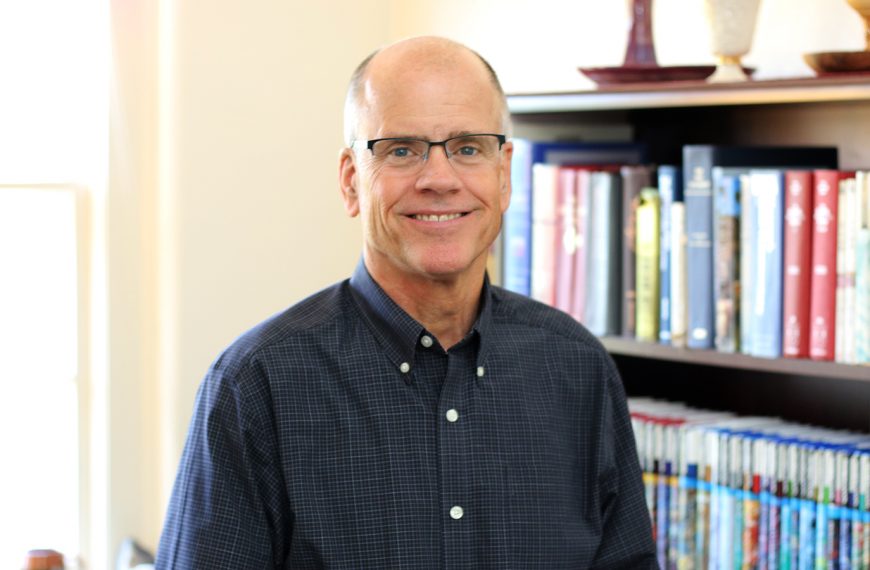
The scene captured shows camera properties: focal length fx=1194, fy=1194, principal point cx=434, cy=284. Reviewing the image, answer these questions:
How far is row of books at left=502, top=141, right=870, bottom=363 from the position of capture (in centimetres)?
182

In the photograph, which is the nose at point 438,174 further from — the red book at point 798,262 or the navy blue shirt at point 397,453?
the red book at point 798,262

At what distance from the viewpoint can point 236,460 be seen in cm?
144

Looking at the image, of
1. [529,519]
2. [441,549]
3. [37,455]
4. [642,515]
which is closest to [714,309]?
[642,515]

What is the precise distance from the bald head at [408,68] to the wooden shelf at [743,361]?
60 centimetres

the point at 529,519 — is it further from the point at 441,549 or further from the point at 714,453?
the point at 714,453

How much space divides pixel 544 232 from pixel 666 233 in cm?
24

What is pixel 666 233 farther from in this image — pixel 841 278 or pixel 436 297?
pixel 436 297

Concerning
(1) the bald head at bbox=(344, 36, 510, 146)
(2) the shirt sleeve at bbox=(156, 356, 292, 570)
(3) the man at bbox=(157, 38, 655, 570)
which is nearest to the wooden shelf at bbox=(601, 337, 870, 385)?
(3) the man at bbox=(157, 38, 655, 570)

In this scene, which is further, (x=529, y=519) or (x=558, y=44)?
(x=558, y=44)

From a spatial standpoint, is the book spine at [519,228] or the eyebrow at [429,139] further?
the book spine at [519,228]

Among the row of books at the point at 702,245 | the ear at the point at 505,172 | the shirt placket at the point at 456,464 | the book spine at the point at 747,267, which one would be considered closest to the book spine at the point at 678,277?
the row of books at the point at 702,245

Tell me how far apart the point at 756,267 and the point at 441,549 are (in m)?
0.75

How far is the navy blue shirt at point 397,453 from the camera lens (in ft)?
4.76

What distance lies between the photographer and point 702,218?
1958 mm
